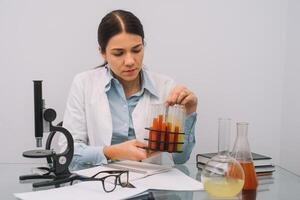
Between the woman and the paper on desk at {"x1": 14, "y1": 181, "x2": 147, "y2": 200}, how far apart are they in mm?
330

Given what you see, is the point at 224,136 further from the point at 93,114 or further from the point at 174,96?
the point at 93,114

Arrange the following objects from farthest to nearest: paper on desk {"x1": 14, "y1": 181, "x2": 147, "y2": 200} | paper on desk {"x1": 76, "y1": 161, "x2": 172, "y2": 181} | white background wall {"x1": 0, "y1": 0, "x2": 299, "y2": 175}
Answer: white background wall {"x1": 0, "y1": 0, "x2": 299, "y2": 175}
paper on desk {"x1": 76, "y1": 161, "x2": 172, "y2": 181}
paper on desk {"x1": 14, "y1": 181, "x2": 147, "y2": 200}

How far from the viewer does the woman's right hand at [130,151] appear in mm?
1173

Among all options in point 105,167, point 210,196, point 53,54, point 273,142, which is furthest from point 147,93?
point 273,142

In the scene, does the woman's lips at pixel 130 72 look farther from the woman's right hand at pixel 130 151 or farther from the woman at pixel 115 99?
the woman's right hand at pixel 130 151

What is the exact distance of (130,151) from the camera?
1.19m

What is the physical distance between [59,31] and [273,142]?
1.38 m

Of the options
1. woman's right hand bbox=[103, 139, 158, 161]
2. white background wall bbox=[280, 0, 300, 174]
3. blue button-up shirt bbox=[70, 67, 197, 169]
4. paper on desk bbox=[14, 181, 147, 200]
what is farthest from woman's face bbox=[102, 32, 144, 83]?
white background wall bbox=[280, 0, 300, 174]

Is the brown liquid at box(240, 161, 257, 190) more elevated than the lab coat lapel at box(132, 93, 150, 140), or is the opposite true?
the lab coat lapel at box(132, 93, 150, 140)

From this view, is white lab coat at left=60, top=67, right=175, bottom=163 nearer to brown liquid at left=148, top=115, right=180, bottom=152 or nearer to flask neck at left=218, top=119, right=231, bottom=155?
brown liquid at left=148, top=115, right=180, bottom=152

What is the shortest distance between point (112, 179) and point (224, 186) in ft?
1.10

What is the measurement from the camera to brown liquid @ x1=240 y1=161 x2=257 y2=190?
3.30 feet

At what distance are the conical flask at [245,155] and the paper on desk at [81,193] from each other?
290mm

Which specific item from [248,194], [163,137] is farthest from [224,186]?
[163,137]
